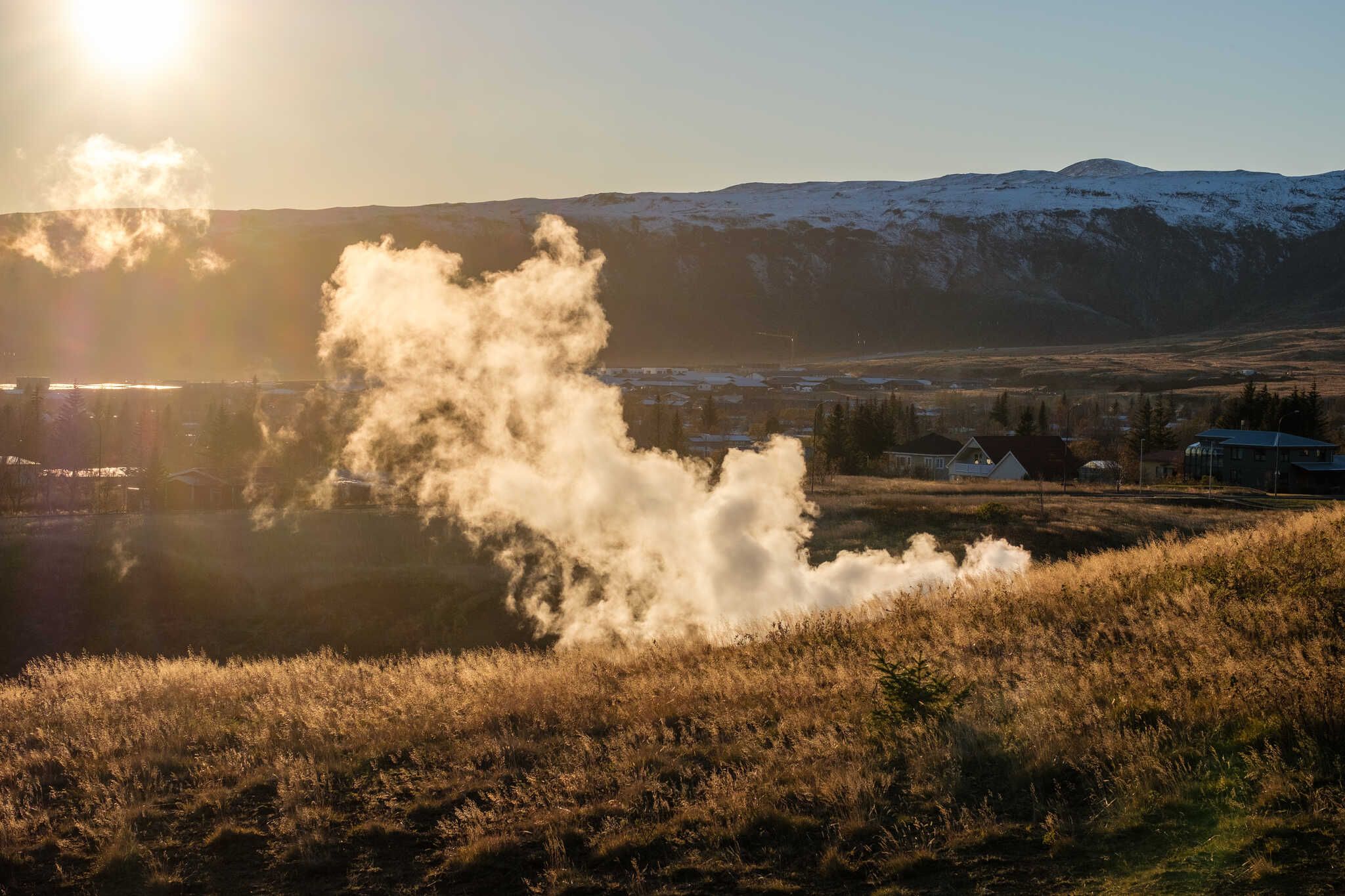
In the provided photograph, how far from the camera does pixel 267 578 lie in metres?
42.9

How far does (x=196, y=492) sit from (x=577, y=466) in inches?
1924

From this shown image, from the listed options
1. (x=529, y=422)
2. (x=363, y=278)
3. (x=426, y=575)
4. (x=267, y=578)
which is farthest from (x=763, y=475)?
(x=267, y=578)

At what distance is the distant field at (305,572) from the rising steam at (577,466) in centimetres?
538

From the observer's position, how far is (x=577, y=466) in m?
26.2

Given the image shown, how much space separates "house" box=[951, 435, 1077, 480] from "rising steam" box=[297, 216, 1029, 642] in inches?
1644

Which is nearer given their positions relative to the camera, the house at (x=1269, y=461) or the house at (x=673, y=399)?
the house at (x=1269, y=461)

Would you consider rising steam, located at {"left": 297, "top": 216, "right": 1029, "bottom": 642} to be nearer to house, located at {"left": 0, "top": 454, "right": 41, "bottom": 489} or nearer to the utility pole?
the utility pole

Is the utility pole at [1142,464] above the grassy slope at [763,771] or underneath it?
underneath

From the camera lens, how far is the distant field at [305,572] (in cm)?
3809

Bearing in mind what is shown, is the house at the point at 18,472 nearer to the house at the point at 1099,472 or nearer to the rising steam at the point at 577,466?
the rising steam at the point at 577,466

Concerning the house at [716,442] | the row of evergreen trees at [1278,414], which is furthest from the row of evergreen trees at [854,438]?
the row of evergreen trees at [1278,414]

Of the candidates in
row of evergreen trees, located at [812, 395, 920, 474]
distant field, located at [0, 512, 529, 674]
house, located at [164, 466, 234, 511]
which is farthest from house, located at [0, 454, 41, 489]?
row of evergreen trees, located at [812, 395, 920, 474]

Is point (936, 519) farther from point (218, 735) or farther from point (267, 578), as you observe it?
point (218, 735)

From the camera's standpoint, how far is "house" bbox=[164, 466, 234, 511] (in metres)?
64.4
